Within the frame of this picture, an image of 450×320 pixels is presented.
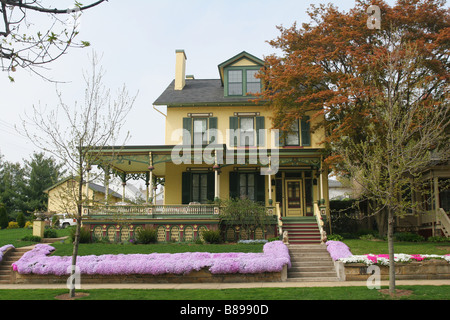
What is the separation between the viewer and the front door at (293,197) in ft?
76.3

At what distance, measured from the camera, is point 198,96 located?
25.1m

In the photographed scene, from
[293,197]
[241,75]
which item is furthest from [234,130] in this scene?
[293,197]

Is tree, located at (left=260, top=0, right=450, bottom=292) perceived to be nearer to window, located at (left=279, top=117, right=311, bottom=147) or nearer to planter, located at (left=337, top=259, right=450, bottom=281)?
window, located at (left=279, top=117, right=311, bottom=147)

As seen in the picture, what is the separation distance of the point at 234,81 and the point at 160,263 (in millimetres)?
14068

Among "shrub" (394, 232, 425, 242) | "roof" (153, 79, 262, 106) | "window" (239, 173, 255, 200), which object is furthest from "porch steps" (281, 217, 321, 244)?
"roof" (153, 79, 262, 106)

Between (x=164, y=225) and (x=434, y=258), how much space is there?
11.7 m

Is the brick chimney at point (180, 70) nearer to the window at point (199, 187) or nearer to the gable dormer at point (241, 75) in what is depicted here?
the gable dormer at point (241, 75)

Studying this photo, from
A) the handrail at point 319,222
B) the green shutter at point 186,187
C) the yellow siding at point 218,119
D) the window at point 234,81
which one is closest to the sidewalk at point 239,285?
the handrail at point 319,222

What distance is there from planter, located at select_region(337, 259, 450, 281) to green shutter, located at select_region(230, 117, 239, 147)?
12246mm

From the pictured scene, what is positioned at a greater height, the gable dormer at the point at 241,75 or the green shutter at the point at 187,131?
the gable dormer at the point at 241,75

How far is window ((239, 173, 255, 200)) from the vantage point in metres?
23.9

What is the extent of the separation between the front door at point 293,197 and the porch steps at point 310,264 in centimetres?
600

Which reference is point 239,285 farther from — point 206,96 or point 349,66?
point 206,96
